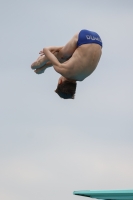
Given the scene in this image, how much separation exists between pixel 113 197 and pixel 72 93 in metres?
4.79

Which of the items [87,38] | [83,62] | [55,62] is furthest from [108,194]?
[87,38]

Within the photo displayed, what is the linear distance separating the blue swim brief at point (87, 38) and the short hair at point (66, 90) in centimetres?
99

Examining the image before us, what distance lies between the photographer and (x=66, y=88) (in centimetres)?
1461

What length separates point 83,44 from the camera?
584 inches

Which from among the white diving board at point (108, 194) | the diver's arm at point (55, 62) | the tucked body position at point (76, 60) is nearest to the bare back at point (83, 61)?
the tucked body position at point (76, 60)

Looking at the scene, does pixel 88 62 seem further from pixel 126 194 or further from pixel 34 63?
pixel 126 194

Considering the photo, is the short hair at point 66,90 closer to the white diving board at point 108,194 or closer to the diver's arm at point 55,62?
the diver's arm at point 55,62

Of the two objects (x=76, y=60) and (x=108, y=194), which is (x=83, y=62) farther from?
(x=108, y=194)

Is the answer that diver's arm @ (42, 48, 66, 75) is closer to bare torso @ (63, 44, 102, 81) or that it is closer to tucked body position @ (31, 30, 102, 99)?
tucked body position @ (31, 30, 102, 99)

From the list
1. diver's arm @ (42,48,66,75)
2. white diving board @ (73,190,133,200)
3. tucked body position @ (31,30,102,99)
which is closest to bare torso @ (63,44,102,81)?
tucked body position @ (31,30,102,99)

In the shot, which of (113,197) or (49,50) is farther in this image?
(113,197)

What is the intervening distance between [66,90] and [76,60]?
734mm

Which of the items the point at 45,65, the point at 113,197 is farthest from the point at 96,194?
the point at 45,65

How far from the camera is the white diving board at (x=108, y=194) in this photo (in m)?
17.7
